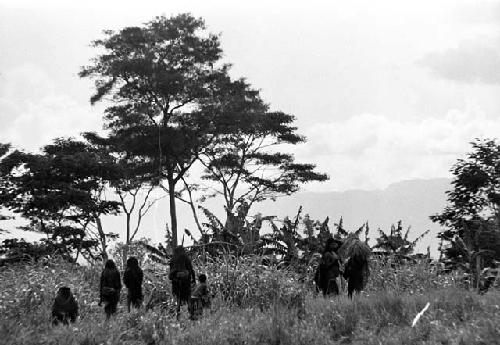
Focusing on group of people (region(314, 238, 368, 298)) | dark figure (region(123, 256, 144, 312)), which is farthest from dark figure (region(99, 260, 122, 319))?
group of people (region(314, 238, 368, 298))

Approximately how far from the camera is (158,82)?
37094 mm

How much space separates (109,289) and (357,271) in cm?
468

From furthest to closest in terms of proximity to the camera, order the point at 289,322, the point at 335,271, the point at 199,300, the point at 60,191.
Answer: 1. the point at 60,191
2. the point at 335,271
3. the point at 199,300
4. the point at 289,322

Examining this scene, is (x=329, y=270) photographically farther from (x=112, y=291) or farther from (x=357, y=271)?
(x=112, y=291)

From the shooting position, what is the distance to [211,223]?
19516mm

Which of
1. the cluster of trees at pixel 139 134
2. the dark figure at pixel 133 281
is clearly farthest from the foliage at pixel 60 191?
the dark figure at pixel 133 281

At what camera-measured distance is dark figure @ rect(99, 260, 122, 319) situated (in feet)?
45.4

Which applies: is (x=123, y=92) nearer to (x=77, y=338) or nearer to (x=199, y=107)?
(x=199, y=107)

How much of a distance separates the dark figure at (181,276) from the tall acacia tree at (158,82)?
23264 mm

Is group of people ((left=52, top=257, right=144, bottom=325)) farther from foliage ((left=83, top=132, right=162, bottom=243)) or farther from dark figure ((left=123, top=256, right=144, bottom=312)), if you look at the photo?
foliage ((left=83, top=132, right=162, bottom=243))

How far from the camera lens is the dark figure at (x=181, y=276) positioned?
543 inches

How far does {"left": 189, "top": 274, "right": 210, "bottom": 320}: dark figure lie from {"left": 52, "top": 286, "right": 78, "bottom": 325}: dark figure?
2.13 metres

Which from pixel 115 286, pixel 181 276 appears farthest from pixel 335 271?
pixel 115 286

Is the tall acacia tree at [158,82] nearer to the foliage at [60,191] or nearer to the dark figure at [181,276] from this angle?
the foliage at [60,191]
